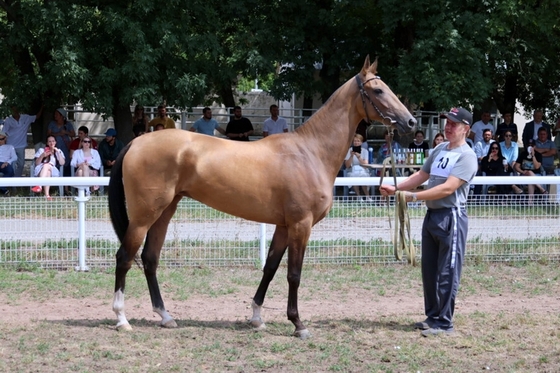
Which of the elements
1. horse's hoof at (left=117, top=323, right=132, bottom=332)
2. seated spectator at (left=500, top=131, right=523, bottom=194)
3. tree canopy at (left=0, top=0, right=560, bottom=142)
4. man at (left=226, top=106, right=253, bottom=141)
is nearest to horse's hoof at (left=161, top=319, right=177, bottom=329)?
horse's hoof at (left=117, top=323, right=132, bottom=332)

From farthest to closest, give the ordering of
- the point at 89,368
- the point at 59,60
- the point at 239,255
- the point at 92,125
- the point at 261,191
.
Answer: the point at 92,125
the point at 59,60
the point at 239,255
the point at 261,191
the point at 89,368

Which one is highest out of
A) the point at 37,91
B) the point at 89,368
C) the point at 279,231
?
the point at 37,91

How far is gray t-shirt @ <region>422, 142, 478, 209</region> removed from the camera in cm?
695

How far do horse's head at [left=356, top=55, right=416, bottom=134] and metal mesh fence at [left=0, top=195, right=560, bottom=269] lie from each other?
2.66 metres

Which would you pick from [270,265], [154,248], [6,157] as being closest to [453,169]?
[270,265]

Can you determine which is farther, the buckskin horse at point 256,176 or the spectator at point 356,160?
the spectator at point 356,160

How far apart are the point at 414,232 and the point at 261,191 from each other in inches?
Result: 159

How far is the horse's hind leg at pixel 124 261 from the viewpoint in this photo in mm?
7090

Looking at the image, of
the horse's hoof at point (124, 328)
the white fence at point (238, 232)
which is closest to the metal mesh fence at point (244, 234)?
the white fence at point (238, 232)

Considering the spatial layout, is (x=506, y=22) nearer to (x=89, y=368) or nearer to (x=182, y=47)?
(x=182, y=47)

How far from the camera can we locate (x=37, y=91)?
17.1 metres

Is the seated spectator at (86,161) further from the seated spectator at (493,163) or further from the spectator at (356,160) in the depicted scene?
the seated spectator at (493,163)

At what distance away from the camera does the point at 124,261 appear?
7184 mm

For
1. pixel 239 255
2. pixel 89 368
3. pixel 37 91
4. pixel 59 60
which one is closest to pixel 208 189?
pixel 89 368
